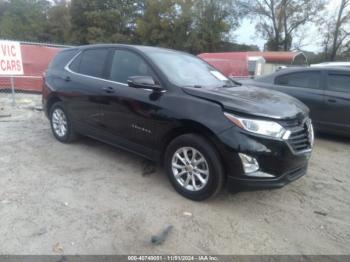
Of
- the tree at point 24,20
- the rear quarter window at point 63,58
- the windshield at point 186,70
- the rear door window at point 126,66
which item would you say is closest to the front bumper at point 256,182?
the windshield at point 186,70

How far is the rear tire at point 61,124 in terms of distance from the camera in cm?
547

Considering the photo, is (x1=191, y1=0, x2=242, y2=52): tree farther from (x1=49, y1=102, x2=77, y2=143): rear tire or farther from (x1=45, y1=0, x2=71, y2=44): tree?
(x1=49, y1=102, x2=77, y2=143): rear tire

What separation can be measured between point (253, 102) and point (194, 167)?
0.98m

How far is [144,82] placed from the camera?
3.88 metres

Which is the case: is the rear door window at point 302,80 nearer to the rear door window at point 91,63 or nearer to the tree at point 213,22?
the rear door window at point 91,63

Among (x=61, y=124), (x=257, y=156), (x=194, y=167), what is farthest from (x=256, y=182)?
(x=61, y=124)

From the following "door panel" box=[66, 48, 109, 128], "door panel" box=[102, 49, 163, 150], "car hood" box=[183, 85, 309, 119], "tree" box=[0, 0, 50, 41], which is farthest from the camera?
"tree" box=[0, 0, 50, 41]

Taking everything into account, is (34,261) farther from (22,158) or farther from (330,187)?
(330,187)

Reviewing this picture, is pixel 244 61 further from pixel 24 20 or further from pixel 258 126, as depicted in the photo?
pixel 24 20

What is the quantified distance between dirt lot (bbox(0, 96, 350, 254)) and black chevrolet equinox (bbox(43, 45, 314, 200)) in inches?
14.4

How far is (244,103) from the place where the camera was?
351cm

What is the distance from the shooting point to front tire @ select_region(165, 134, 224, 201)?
3518mm

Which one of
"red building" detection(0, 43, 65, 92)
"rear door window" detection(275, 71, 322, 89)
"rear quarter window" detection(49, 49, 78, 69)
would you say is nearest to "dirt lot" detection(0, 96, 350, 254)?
"rear quarter window" detection(49, 49, 78, 69)

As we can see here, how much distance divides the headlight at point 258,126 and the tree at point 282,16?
147 ft
